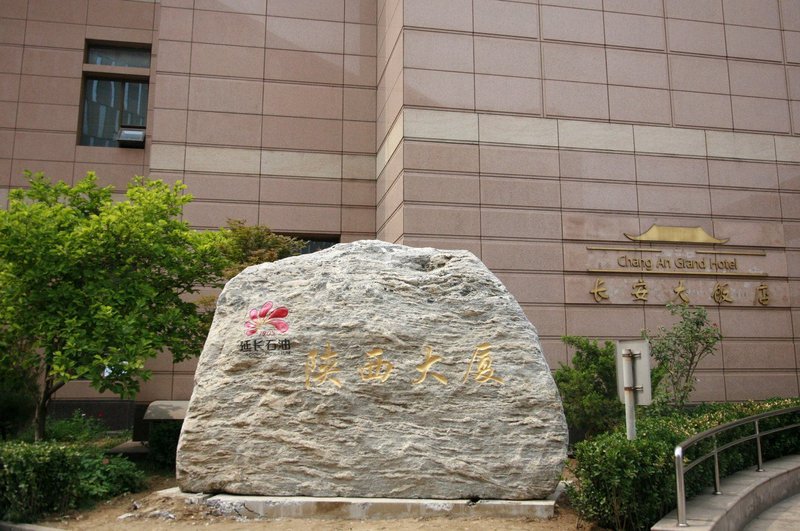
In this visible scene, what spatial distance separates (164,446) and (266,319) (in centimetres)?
358

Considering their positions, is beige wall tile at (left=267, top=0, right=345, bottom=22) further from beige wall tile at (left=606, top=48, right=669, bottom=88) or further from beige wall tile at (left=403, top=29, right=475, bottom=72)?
beige wall tile at (left=606, top=48, right=669, bottom=88)

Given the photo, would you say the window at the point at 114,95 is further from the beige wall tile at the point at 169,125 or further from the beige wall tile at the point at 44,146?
the beige wall tile at the point at 169,125

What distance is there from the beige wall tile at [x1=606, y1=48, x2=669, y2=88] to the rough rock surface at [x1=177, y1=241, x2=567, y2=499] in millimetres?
7941

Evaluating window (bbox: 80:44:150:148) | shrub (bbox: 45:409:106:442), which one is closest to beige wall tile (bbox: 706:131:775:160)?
window (bbox: 80:44:150:148)

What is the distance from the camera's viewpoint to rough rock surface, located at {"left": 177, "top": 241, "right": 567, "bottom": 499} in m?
6.03

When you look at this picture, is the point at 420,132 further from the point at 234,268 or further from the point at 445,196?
the point at 234,268

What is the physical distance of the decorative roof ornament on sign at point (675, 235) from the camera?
12188 millimetres

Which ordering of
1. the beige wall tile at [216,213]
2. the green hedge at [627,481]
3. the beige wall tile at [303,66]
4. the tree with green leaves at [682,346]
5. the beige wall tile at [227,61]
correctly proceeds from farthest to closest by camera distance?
the beige wall tile at [303,66] → the beige wall tile at [227,61] → the beige wall tile at [216,213] → the tree with green leaves at [682,346] → the green hedge at [627,481]

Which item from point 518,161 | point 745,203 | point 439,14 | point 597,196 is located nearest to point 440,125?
point 518,161

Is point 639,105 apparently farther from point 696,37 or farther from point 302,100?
point 302,100

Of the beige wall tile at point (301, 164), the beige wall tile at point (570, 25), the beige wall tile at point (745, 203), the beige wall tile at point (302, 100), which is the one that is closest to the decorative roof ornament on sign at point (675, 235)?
the beige wall tile at point (745, 203)

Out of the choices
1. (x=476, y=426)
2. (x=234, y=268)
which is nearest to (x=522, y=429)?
(x=476, y=426)

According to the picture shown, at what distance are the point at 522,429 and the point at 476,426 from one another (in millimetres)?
421

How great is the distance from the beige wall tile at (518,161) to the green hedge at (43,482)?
Result: 7945 mm
